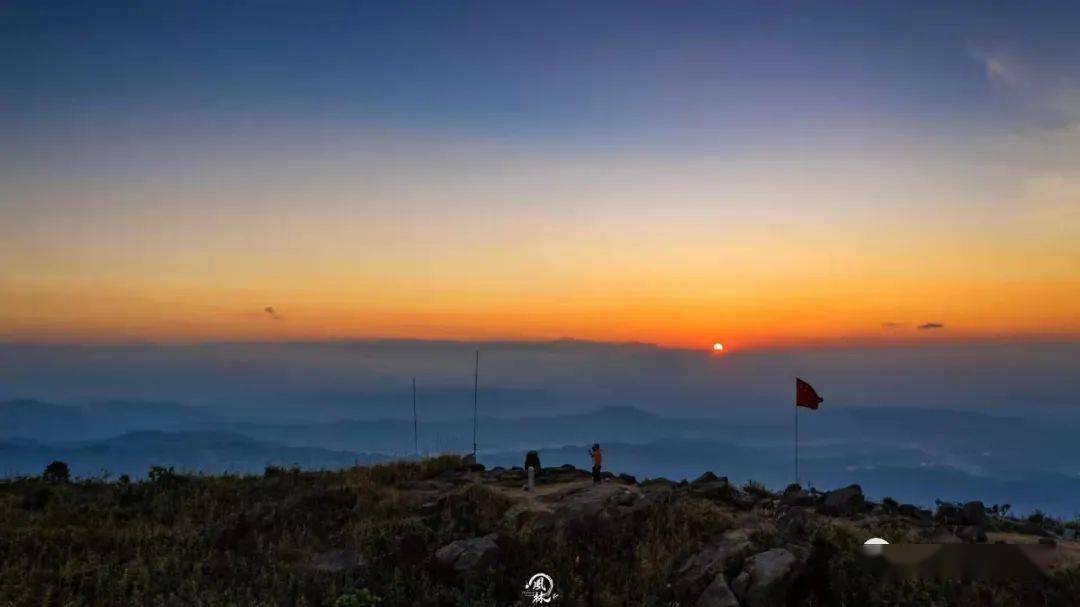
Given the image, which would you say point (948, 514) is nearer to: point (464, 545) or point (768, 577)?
point (768, 577)

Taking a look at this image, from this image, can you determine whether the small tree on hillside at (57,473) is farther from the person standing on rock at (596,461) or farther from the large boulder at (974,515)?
the large boulder at (974,515)

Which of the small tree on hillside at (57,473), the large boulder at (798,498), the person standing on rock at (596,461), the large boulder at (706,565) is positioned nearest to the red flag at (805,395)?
the large boulder at (798,498)

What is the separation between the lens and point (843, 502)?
25.8 metres

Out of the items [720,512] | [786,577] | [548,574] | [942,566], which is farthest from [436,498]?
[942,566]

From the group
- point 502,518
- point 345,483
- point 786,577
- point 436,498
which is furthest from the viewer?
point 345,483

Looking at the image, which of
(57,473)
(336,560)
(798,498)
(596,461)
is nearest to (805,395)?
(798,498)

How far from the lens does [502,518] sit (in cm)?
2305

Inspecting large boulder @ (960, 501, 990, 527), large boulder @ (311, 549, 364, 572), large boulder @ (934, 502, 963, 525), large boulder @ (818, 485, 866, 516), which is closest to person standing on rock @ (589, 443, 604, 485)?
large boulder @ (818, 485, 866, 516)

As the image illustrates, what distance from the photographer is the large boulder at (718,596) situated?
55.2ft

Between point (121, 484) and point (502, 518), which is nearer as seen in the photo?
point (502, 518)

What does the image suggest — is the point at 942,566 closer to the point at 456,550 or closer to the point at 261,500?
the point at 456,550

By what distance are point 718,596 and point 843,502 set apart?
35.6ft

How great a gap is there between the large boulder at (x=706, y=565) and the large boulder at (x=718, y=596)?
0.35 m

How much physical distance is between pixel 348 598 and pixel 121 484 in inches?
711
